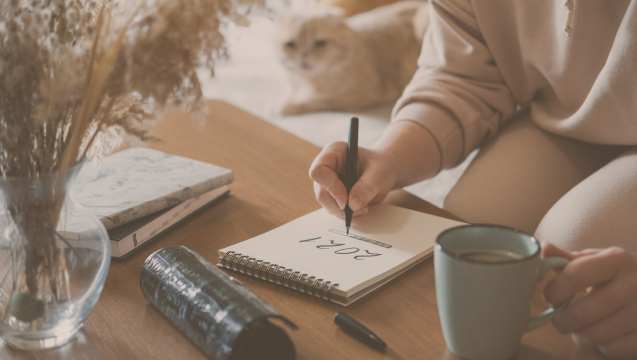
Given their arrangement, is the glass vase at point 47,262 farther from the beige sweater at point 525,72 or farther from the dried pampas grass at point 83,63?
the beige sweater at point 525,72

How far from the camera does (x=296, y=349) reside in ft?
1.56

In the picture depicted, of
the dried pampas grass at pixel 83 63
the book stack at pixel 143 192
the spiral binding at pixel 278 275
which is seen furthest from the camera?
the book stack at pixel 143 192

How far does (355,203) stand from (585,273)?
302 millimetres

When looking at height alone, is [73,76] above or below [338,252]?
above

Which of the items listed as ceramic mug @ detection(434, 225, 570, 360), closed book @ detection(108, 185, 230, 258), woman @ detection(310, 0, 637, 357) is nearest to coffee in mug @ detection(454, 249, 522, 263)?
ceramic mug @ detection(434, 225, 570, 360)

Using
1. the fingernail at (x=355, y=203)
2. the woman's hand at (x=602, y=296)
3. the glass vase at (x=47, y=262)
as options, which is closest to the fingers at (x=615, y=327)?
the woman's hand at (x=602, y=296)

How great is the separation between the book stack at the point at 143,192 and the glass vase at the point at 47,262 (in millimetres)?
154

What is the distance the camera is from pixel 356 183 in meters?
0.70

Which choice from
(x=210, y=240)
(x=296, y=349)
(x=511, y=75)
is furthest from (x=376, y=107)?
(x=296, y=349)

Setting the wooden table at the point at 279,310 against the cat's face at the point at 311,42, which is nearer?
the wooden table at the point at 279,310

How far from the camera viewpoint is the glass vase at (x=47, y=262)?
431mm

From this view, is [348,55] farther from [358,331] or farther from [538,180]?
[358,331]

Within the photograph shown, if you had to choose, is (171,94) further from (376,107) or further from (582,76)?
(376,107)

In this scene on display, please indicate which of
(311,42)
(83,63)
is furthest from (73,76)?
(311,42)
